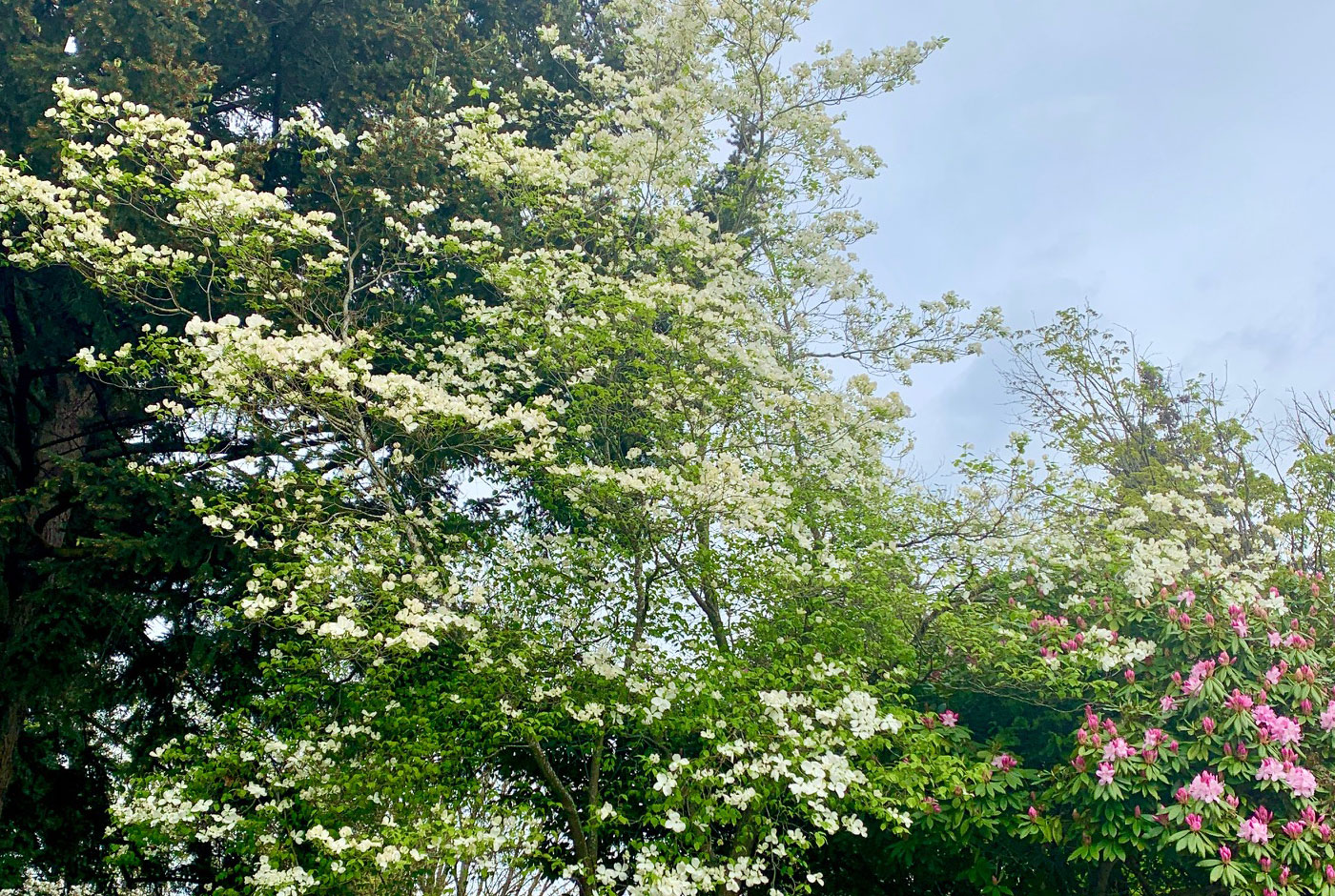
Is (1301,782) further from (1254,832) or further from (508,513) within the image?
(508,513)

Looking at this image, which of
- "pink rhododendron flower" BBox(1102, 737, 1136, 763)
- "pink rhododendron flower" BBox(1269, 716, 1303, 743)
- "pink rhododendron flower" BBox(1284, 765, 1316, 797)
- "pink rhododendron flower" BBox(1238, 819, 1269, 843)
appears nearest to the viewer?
"pink rhododendron flower" BBox(1238, 819, 1269, 843)

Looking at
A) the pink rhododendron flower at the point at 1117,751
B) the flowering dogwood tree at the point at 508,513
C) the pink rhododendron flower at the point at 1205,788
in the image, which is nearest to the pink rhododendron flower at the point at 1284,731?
the pink rhododendron flower at the point at 1205,788

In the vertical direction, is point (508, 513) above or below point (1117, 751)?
above

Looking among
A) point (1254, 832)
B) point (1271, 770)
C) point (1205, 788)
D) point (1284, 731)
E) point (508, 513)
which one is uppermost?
point (508, 513)

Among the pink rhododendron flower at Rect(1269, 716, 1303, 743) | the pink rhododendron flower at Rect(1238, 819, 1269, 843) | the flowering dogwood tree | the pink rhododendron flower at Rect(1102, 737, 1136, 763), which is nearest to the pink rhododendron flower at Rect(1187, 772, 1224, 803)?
the pink rhododendron flower at Rect(1238, 819, 1269, 843)

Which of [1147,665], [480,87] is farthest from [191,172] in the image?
[1147,665]

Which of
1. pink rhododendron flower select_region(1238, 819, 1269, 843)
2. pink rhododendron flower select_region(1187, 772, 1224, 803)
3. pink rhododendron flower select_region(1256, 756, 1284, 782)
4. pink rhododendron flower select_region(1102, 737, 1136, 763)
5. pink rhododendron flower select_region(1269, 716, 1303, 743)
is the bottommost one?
pink rhododendron flower select_region(1238, 819, 1269, 843)

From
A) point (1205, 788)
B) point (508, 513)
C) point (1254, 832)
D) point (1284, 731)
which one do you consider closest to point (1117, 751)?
point (1205, 788)

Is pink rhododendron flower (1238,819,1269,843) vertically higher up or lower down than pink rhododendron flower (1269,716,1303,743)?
lower down

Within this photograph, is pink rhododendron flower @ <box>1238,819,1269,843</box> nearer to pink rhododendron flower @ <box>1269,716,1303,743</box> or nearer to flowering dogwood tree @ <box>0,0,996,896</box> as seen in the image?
pink rhododendron flower @ <box>1269,716,1303,743</box>

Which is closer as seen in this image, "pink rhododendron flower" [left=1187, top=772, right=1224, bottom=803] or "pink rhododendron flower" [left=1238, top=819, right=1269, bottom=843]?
"pink rhododendron flower" [left=1238, top=819, right=1269, bottom=843]

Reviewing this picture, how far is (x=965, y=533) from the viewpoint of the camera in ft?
30.2

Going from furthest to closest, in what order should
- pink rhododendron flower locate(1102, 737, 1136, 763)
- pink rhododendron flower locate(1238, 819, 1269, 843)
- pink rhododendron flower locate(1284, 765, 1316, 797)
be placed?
pink rhododendron flower locate(1102, 737, 1136, 763)
pink rhododendron flower locate(1284, 765, 1316, 797)
pink rhododendron flower locate(1238, 819, 1269, 843)

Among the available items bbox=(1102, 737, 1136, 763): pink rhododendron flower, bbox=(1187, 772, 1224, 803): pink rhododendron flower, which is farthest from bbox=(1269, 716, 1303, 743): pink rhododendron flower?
bbox=(1102, 737, 1136, 763): pink rhododendron flower
